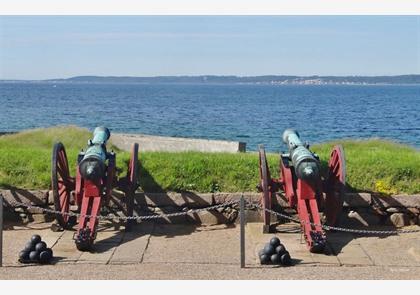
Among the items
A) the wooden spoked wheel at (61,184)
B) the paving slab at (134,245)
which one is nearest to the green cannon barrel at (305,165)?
the paving slab at (134,245)

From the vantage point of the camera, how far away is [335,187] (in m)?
10.3

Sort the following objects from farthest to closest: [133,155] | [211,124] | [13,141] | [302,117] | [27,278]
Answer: [302,117] → [211,124] → [13,141] → [133,155] → [27,278]

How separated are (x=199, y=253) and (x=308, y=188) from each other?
1.89 m

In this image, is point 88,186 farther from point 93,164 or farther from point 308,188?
point 308,188

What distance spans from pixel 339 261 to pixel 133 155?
3.68 meters

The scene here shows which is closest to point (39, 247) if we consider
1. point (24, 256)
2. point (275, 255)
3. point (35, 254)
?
point (35, 254)

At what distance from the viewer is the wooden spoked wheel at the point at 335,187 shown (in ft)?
32.6

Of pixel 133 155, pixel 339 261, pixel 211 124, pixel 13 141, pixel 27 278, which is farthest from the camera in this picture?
pixel 211 124

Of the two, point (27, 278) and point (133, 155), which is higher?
point (133, 155)

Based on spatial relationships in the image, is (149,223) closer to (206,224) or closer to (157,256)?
(206,224)

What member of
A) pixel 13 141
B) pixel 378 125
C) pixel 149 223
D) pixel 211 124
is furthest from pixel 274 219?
pixel 378 125

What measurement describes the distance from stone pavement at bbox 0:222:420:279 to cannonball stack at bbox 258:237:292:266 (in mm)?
105

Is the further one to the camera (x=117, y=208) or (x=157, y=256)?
(x=117, y=208)

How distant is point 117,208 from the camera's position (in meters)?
10.7
